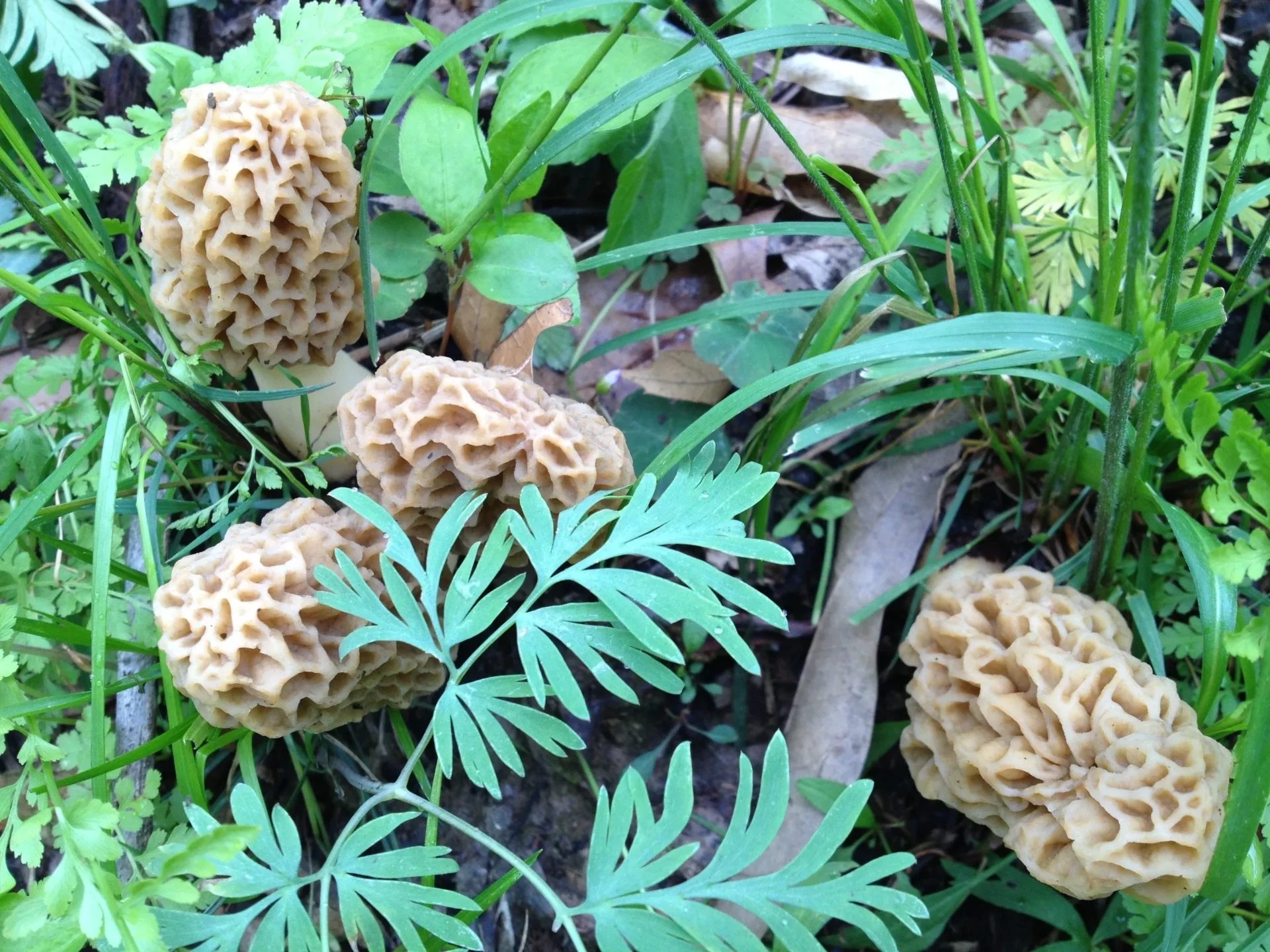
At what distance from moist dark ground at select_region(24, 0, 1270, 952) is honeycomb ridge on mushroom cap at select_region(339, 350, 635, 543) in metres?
0.71

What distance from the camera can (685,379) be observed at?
9.27 feet

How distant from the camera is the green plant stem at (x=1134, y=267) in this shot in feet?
Result: 4.46

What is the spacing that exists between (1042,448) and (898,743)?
941mm

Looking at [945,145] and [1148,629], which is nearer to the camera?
[945,145]

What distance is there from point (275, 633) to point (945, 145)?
1.69 metres

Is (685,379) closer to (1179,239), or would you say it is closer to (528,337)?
(528,337)

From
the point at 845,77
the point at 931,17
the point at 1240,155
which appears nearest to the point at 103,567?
the point at 1240,155

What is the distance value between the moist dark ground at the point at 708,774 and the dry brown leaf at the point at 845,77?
1.21 meters

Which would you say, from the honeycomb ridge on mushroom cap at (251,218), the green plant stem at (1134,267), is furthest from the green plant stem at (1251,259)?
the honeycomb ridge on mushroom cap at (251,218)

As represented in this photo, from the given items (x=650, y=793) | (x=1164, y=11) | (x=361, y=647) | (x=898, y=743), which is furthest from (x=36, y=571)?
(x=1164, y=11)

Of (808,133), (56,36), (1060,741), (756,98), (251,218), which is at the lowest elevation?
(1060,741)

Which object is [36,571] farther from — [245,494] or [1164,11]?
[1164,11]

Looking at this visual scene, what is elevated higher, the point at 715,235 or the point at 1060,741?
the point at 715,235

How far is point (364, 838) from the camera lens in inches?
64.1
